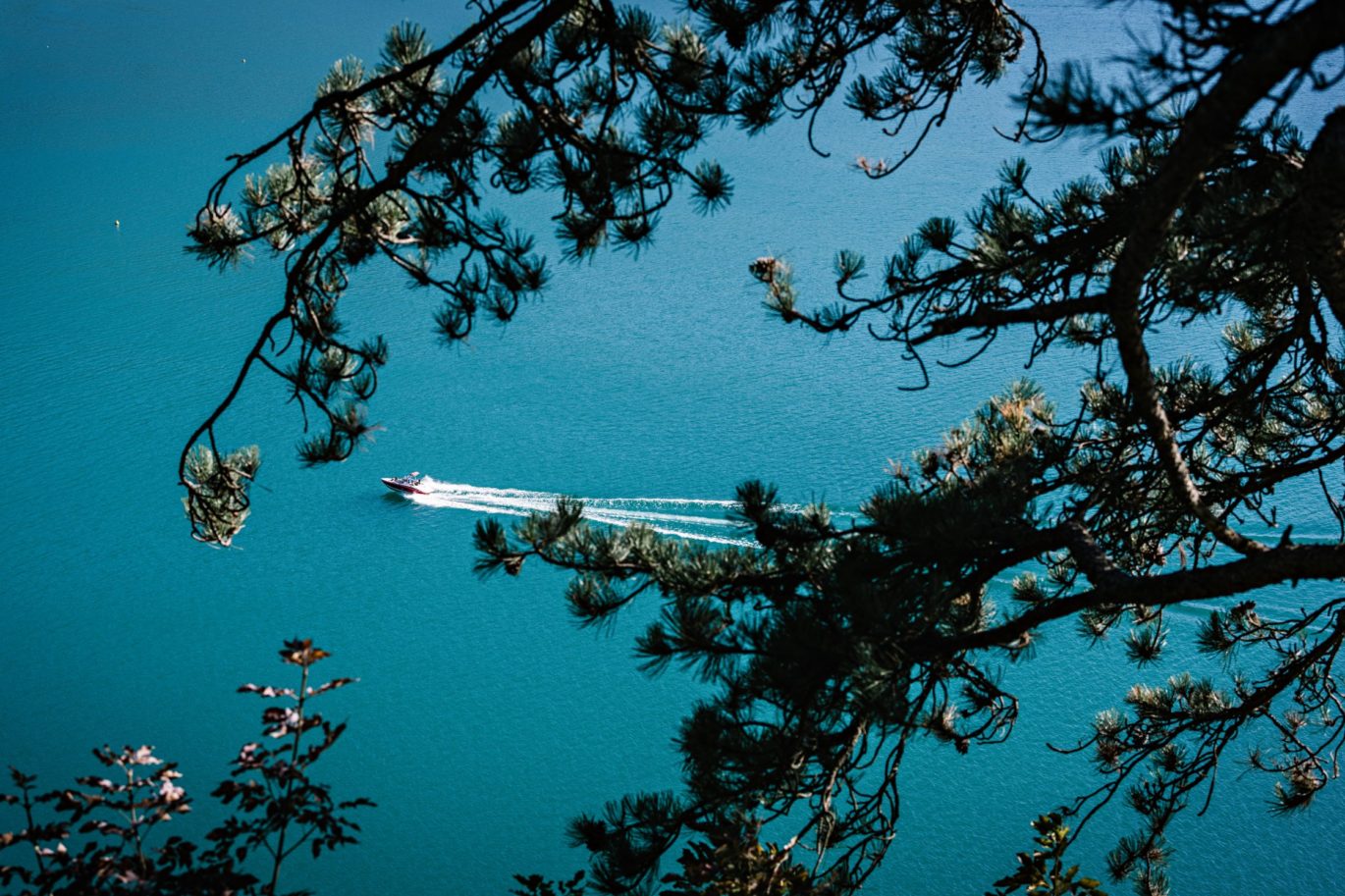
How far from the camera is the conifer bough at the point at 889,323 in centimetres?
137

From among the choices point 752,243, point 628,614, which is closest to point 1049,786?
point 628,614

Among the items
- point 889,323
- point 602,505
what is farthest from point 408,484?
point 889,323

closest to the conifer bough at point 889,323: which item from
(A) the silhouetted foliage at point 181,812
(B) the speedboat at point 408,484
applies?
(A) the silhouetted foliage at point 181,812

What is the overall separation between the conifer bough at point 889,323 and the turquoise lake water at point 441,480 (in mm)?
1079

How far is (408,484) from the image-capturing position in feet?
14.7

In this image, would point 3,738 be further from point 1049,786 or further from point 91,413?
point 1049,786

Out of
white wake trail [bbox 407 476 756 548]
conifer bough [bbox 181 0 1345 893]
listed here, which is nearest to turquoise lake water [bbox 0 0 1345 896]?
white wake trail [bbox 407 476 756 548]

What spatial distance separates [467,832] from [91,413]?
297cm

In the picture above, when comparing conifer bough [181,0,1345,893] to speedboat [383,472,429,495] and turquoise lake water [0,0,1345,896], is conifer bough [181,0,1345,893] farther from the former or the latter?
speedboat [383,472,429,495]

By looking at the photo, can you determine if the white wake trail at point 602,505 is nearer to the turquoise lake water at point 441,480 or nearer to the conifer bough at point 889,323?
the turquoise lake water at point 441,480

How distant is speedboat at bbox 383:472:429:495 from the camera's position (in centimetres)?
448

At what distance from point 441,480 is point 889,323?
2.96 m

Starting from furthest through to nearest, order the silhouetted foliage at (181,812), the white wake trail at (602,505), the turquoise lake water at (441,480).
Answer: the white wake trail at (602,505) → the turquoise lake water at (441,480) → the silhouetted foliage at (181,812)

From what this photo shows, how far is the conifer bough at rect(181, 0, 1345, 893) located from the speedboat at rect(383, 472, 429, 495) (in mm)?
2201
